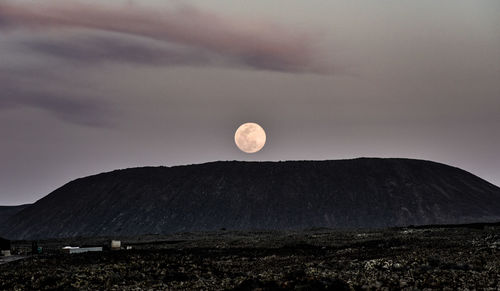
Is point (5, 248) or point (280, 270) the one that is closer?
point (280, 270)

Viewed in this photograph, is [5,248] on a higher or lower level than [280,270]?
higher

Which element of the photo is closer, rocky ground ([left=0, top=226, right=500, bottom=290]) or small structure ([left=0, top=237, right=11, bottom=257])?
rocky ground ([left=0, top=226, right=500, bottom=290])

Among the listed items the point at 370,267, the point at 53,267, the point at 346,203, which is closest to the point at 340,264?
the point at 370,267

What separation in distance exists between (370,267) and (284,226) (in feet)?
461

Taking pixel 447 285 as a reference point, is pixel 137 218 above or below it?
above

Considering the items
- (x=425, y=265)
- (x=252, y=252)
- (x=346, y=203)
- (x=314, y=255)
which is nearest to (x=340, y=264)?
(x=425, y=265)

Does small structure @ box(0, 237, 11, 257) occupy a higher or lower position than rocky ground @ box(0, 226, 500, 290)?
higher

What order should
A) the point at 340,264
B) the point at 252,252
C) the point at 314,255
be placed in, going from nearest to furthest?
1. the point at 340,264
2. the point at 314,255
3. the point at 252,252

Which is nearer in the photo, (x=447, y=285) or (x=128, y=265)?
(x=447, y=285)

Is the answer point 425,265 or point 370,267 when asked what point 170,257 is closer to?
point 370,267

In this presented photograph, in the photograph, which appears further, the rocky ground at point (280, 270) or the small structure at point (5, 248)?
the small structure at point (5, 248)

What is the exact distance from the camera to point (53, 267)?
172ft

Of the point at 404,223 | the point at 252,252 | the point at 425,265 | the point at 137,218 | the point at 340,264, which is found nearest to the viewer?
the point at 425,265

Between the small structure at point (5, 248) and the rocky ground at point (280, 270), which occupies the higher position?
the small structure at point (5, 248)
